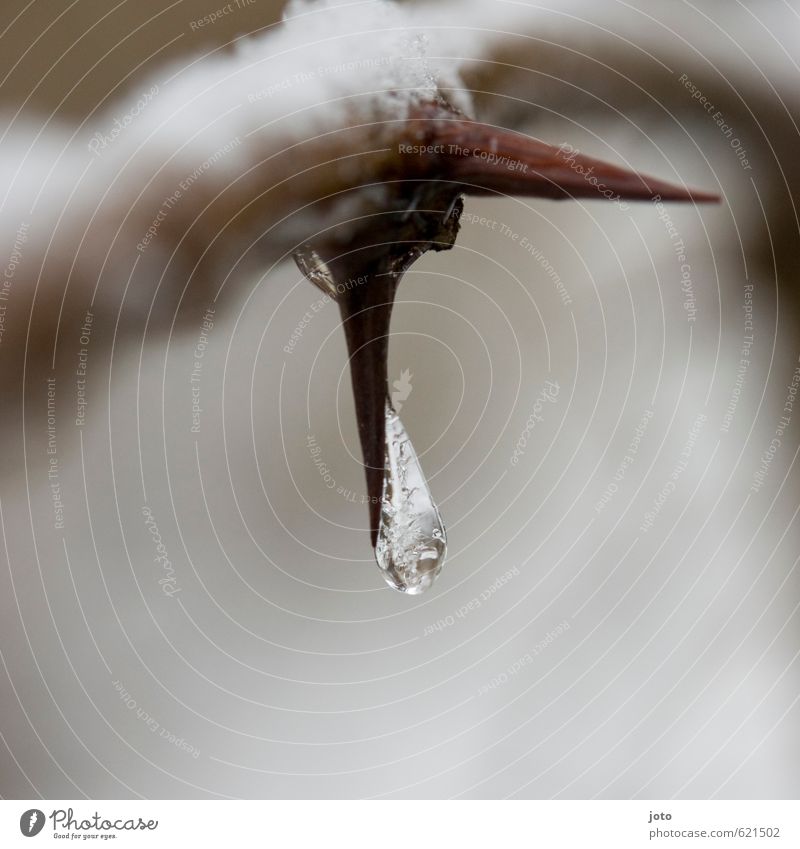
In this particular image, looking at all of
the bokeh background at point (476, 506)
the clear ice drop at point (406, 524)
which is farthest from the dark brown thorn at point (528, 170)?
the clear ice drop at point (406, 524)

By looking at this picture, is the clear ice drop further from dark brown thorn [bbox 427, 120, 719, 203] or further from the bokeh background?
dark brown thorn [bbox 427, 120, 719, 203]

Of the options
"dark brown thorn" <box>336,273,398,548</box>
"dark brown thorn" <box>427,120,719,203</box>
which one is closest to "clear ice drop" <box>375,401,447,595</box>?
"dark brown thorn" <box>336,273,398,548</box>

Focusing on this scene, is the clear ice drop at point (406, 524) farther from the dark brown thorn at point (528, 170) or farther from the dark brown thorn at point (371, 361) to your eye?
the dark brown thorn at point (528, 170)

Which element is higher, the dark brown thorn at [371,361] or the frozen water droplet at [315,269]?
the frozen water droplet at [315,269]

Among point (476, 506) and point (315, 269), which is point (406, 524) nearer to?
point (476, 506)

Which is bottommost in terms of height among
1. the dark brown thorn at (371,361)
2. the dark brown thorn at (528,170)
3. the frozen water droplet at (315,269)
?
the dark brown thorn at (371,361)
